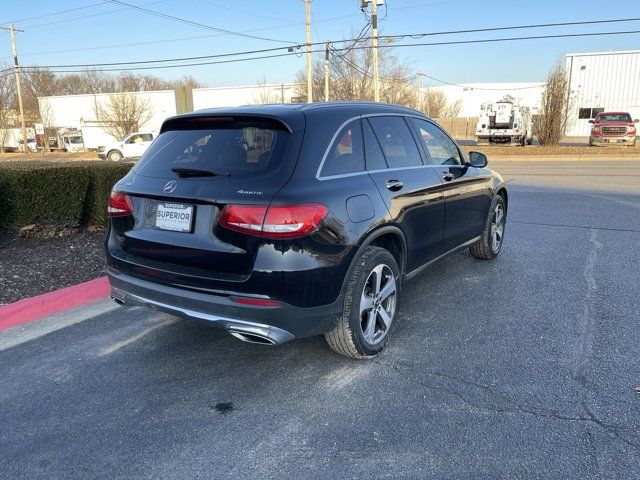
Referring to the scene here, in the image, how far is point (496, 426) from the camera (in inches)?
111

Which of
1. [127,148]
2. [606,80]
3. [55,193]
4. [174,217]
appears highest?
[606,80]

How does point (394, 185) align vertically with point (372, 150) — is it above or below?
below

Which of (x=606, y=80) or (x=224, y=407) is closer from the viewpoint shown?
(x=224, y=407)

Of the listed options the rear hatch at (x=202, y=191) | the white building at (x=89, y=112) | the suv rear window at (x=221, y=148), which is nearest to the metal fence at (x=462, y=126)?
the white building at (x=89, y=112)

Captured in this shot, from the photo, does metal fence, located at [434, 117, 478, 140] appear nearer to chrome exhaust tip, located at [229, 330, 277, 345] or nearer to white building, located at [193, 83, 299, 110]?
white building, located at [193, 83, 299, 110]

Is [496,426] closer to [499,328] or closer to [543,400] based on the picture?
[543,400]

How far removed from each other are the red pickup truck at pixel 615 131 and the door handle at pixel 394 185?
2682 cm

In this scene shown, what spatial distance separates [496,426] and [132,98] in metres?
49.1

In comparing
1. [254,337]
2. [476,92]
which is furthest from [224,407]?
[476,92]

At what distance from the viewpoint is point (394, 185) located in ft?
12.2

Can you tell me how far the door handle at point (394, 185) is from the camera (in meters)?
3.69

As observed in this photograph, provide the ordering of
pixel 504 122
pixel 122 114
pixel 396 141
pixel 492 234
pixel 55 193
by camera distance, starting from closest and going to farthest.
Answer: pixel 396 141, pixel 492 234, pixel 55 193, pixel 504 122, pixel 122 114

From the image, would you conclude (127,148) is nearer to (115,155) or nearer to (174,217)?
(115,155)

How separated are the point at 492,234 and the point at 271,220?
3819 mm
